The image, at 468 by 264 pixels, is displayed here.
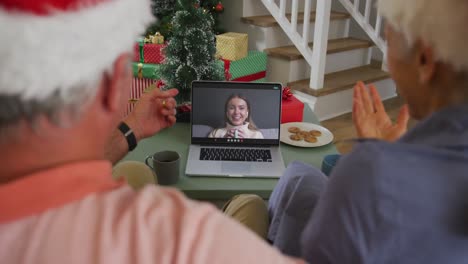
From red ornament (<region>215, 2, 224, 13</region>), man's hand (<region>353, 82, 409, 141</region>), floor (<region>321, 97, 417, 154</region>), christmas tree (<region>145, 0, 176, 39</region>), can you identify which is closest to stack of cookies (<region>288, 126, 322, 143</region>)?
man's hand (<region>353, 82, 409, 141</region>)

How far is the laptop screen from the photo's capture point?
145 centimetres

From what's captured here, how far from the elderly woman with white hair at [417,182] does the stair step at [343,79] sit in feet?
8.57

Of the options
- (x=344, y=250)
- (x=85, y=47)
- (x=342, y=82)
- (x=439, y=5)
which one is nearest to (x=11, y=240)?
(x=85, y=47)

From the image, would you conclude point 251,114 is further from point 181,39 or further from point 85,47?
point 85,47

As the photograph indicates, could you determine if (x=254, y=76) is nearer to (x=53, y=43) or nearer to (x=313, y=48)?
(x=313, y=48)

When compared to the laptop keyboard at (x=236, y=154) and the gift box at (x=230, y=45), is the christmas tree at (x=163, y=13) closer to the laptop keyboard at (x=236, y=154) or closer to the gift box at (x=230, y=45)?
the gift box at (x=230, y=45)

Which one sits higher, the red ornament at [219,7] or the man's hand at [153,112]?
the red ornament at [219,7]

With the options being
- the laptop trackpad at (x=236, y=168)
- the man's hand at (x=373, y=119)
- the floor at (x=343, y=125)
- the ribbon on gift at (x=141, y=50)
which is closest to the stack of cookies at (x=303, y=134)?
the laptop trackpad at (x=236, y=168)

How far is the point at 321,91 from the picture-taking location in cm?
335

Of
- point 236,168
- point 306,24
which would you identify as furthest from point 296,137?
point 306,24

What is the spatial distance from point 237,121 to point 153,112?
29 centimetres

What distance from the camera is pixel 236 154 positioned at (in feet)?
4.58

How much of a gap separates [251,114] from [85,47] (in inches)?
39.0

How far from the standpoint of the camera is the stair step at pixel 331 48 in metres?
3.53
